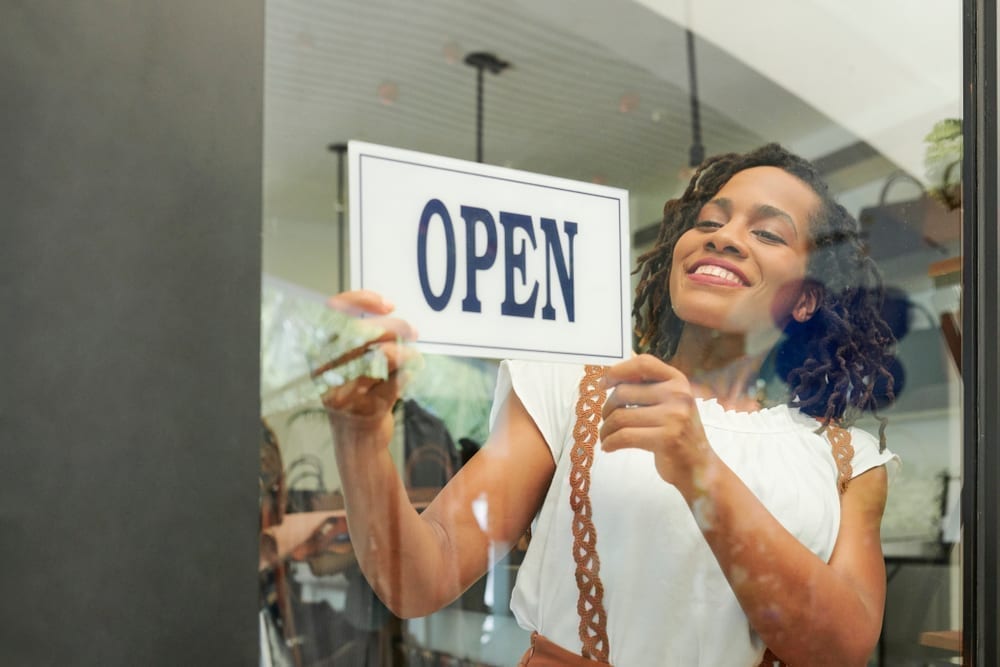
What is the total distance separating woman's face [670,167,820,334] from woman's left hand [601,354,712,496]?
0.09 meters

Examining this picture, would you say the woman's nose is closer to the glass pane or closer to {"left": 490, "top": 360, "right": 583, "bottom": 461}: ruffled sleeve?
the glass pane

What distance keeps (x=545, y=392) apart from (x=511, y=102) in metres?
0.27

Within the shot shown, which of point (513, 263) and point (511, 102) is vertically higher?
point (511, 102)

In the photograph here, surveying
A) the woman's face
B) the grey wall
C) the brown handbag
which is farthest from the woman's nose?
the grey wall

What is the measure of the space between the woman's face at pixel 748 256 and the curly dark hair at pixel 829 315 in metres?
0.01

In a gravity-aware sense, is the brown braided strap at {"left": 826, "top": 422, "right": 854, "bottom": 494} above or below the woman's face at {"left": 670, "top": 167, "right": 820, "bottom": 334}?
below

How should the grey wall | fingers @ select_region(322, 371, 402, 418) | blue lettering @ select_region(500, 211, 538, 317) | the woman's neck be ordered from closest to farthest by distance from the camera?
the grey wall < fingers @ select_region(322, 371, 402, 418) < blue lettering @ select_region(500, 211, 538, 317) < the woman's neck

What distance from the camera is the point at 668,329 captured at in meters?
0.94

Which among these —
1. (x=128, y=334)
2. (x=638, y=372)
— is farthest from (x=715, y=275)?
(x=128, y=334)

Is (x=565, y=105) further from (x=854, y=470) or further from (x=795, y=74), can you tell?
(x=854, y=470)

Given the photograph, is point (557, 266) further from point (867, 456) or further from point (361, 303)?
point (867, 456)

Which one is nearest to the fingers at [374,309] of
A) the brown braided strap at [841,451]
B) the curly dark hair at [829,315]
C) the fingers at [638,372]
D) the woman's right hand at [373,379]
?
the woman's right hand at [373,379]

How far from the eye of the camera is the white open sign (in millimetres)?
755

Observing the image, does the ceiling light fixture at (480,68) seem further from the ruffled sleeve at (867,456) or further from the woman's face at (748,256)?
the ruffled sleeve at (867,456)
